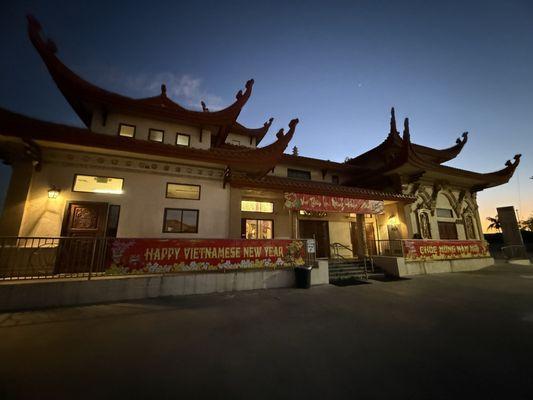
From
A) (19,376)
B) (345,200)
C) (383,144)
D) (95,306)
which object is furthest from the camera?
(383,144)

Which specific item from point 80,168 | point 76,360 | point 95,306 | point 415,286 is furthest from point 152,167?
point 415,286

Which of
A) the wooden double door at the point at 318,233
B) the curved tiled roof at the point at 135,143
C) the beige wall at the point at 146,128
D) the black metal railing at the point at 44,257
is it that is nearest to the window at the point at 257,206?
the curved tiled roof at the point at 135,143

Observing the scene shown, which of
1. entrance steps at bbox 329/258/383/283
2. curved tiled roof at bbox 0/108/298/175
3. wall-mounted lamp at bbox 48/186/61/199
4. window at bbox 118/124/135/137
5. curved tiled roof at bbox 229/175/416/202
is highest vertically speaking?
window at bbox 118/124/135/137

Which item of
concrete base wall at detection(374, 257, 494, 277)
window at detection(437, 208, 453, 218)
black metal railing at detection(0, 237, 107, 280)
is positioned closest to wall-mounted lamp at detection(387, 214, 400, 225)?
concrete base wall at detection(374, 257, 494, 277)

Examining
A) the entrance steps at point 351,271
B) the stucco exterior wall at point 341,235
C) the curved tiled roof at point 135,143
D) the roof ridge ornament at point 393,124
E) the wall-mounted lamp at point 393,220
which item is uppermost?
the roof ridge ornament at point 393,124

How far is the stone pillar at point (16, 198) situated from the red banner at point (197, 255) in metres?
3.27

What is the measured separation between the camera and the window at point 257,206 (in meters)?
11.2

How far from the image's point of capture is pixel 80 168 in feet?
25.0

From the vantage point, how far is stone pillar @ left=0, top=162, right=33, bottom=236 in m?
6.55

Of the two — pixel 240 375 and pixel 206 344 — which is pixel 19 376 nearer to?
pixel 206 344

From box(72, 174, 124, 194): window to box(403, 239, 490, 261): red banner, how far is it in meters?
12.8

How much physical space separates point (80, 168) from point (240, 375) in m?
8.71

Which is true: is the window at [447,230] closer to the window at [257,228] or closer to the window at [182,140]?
the window at [257,228]

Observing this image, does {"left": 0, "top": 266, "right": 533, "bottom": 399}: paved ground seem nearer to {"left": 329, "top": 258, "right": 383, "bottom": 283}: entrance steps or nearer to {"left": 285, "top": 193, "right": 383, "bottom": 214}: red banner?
{"left": 329, "top": 258, "right": 383, "bottom": 283}: entrance steps
